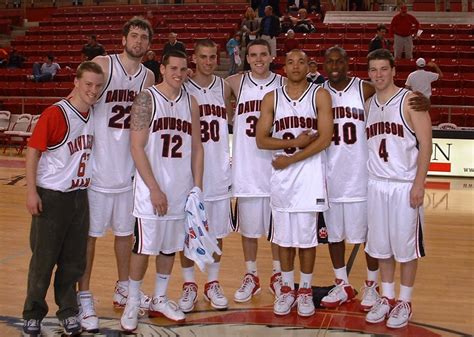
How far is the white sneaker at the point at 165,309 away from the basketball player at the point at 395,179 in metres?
1.31

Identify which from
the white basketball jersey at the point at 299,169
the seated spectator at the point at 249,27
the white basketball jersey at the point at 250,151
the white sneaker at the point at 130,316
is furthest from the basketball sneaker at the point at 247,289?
the seated spectator at the point at 249,27

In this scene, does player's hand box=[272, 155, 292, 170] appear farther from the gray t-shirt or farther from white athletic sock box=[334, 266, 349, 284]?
the gray t-shirt

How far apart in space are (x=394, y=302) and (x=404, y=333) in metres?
0.32

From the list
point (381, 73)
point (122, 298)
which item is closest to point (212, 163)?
point (122, 298)

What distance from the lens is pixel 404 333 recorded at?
5.71 meters

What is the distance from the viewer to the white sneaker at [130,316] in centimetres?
568

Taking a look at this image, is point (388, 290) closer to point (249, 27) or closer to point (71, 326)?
point (71, 326)

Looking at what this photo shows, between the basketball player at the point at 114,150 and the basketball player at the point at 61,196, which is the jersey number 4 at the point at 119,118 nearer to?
the basketball player at the point at 114,150

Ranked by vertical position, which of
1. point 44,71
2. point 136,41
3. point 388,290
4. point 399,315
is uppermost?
point 44,71

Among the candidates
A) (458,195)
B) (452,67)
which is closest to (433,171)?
(458,195)

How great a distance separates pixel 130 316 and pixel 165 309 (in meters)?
0.31

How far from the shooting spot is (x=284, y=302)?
6.02m

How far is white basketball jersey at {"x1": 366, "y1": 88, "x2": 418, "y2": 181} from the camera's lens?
570cm

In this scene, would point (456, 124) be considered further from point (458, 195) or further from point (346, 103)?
point (346, 103)
